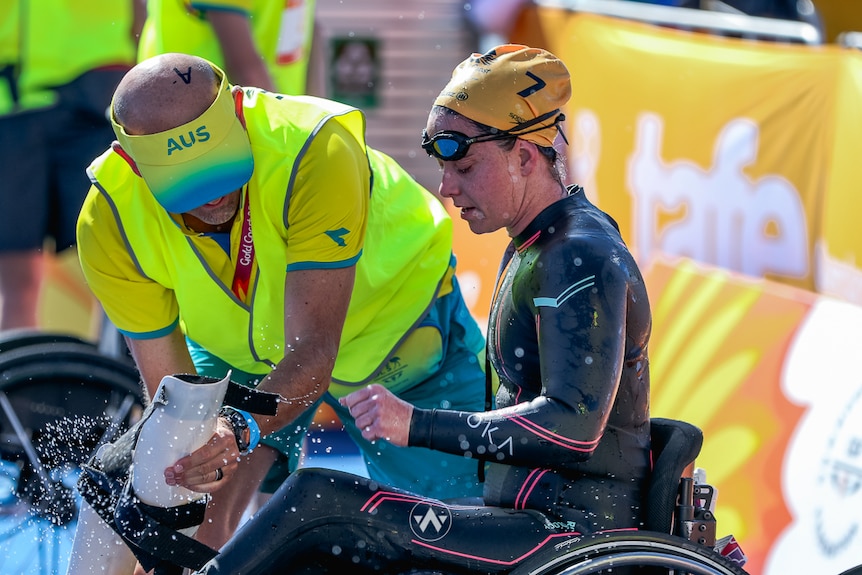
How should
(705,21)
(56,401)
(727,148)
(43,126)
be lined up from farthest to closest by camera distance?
(705,21)
(727,148)
(43,126)
(56,401)

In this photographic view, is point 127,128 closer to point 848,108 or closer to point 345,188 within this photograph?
point 345,188

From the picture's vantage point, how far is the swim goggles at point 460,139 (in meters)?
2.81

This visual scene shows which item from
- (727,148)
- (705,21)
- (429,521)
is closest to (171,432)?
(429,521)

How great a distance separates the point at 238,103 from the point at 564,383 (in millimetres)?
1191

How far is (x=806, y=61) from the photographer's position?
20.4 feet

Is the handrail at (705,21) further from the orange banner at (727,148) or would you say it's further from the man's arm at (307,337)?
the man's arm at (307,337)

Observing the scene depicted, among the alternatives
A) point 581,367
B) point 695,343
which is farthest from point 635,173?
point 581,367

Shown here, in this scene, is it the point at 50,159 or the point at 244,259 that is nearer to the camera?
the point at 244,259

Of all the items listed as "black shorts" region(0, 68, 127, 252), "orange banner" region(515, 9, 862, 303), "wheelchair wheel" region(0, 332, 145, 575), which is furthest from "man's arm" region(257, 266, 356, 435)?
"orange banner" region(515, 9, 862, 303)

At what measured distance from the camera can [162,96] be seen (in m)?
2.99

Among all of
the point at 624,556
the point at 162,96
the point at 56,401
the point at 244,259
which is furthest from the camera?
the point at 56,401

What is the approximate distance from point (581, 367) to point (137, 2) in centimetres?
408

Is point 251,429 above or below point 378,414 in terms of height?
below

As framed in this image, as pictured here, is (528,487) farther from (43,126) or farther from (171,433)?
(43,126)
